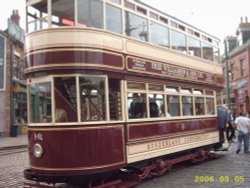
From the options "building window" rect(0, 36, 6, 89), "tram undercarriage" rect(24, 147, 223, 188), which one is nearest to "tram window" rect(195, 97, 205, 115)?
"tram undercarriage" rect(24, 147, 223, 188)

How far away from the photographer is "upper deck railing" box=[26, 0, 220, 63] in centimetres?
778

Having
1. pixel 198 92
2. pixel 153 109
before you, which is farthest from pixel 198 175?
pixel 198 92

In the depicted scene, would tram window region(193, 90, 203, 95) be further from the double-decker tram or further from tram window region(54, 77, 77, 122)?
tram window region(54, 77, 77, 122)

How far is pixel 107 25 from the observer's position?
8.20 meters

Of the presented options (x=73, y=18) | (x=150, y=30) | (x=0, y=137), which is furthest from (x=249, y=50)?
(x=73, y=18)

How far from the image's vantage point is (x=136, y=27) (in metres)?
9.20

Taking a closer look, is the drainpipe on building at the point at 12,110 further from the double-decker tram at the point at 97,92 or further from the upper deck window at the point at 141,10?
the upper deck window at the point at 141,10

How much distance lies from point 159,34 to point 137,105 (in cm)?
Answer: 244

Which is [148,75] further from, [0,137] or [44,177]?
[0,137]

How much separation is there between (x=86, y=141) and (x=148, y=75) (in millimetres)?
2696

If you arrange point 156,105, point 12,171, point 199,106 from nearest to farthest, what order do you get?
point 156,105 → point 12,171 → point 199,106

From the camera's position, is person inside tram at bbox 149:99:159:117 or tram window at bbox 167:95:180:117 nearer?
person inside tram at bbox 149:99:159:117

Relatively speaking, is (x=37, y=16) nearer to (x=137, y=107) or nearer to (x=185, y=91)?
(x=137, y=107)

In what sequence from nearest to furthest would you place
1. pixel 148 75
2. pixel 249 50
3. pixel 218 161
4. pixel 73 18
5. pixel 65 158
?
pixel 65 158 → pixel 73 18 → pixel 148 75 → pixel 218 161 → pixel 249 50
